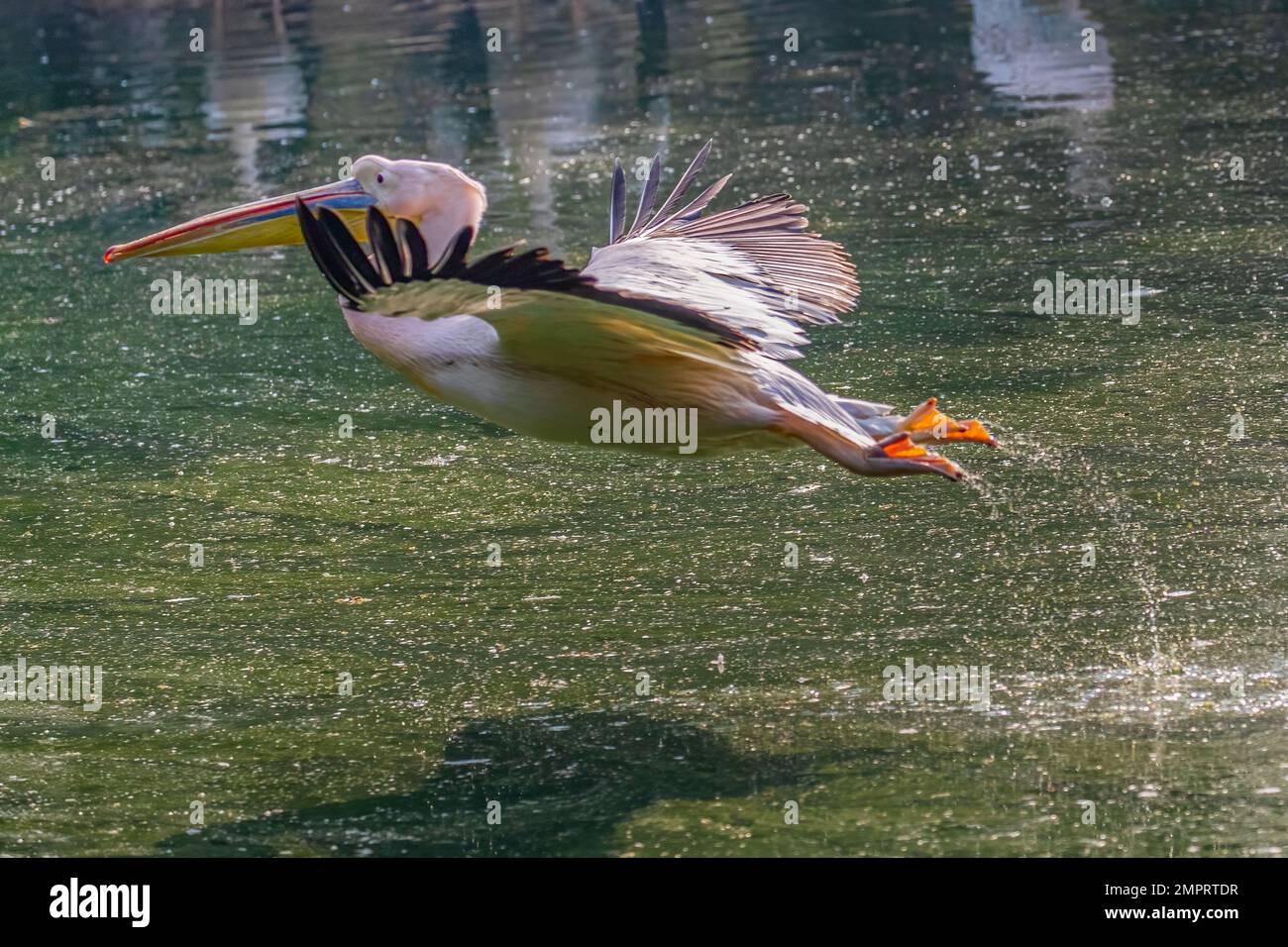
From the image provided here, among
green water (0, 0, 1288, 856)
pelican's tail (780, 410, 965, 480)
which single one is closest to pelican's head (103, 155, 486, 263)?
pelican's tail (780, 410, 965, 480)

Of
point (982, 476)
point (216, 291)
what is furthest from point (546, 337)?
point (216, 291)

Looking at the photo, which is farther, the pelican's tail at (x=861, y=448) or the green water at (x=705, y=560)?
the pelican's tail at (x=861, y=448)

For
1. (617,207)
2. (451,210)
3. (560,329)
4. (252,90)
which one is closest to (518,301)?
(560,329)

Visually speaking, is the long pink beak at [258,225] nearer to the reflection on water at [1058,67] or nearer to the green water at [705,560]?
the green water at [705,560]

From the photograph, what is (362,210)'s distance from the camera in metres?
4.60

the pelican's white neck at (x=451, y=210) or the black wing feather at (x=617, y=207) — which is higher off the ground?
the black wing feather at (x=617, y=207)

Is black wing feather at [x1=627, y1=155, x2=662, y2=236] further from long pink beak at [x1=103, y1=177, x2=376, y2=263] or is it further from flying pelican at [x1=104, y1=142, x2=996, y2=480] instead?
long pink beak at [x1=103, y1=177, x2=376, y2=263]

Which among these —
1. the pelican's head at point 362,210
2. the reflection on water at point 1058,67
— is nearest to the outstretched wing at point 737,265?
the pelican's head at point 362,210

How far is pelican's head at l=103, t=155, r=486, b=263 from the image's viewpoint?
4504 mm

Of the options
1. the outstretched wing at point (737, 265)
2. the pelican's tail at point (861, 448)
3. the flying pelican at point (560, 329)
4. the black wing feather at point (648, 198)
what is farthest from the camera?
the black wing feather at point (648, 198)

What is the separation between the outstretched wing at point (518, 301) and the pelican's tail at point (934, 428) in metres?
0.55

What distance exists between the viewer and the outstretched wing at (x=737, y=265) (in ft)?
14.5

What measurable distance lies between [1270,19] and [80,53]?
11.0 m

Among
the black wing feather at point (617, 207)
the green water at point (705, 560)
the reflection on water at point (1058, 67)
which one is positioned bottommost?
the green water at point (705, 560)
